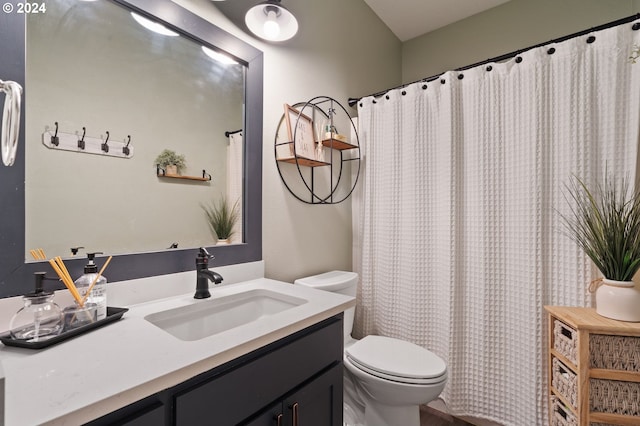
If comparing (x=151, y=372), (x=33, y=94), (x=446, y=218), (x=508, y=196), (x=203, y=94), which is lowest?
(x=151, y=372)

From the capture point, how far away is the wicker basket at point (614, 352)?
114 centimetres

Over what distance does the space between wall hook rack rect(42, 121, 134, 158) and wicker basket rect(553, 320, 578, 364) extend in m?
1.86

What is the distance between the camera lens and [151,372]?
0.56 metres

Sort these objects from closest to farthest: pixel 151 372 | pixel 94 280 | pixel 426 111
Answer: pixel 151 372, pixel 94 280, pixel 426 111

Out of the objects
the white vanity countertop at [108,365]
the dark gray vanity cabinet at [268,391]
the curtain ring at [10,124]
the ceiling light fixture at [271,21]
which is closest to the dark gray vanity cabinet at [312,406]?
the dark gray vanity cabinet at [268,391]

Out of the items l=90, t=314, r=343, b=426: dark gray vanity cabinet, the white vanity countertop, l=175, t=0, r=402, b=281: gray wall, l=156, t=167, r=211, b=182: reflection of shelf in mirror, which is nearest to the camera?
the white vanity countertop

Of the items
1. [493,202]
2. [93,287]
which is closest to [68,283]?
[93,287]

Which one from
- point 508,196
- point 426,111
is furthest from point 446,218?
point 426,111

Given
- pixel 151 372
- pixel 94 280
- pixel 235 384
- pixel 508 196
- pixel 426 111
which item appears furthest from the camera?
pixel 426 111

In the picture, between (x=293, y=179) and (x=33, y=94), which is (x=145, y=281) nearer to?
(x=33, y=94)

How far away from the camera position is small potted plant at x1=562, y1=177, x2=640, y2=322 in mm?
1175

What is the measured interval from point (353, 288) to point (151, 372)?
1.29 meters

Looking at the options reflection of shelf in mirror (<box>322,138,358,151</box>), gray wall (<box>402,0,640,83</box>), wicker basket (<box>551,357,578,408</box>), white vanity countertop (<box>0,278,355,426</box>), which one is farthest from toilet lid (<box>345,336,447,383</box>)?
gray wall (<box>402,0,640,83</box>)

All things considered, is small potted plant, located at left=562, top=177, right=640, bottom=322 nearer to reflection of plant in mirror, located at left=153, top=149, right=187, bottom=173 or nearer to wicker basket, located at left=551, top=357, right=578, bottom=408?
wicker basket, located at left=551, top=357, right=578, bottom=408
